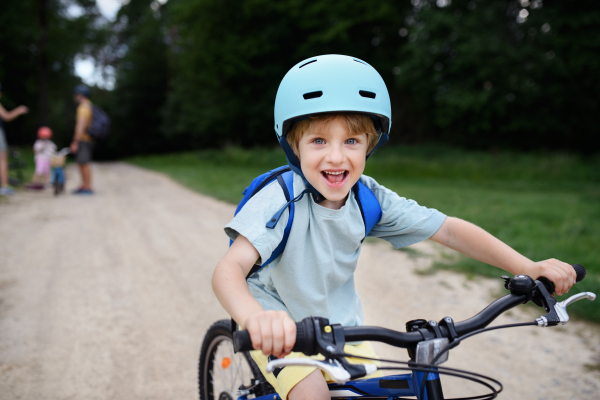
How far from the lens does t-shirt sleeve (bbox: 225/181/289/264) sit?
1436 millimetres

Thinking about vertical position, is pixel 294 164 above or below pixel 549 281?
above

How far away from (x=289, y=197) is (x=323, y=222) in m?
0.17

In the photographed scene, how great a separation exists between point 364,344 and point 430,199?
7466 millimetres

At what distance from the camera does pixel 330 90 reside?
1485 mm

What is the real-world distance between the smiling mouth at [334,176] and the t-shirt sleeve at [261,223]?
0.60 ft

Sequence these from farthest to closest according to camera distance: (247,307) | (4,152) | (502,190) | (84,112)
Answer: (502,190) → (84,112) → (4,152) → (247,307)

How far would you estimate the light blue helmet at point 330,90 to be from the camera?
1.48 meters

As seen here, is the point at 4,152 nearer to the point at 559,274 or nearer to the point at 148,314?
the point at 148,314

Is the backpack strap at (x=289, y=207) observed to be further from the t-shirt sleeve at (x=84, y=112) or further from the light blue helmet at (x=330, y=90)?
the t-shirt sleeve at (x=84, y=112)

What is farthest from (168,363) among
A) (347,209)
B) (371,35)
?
(371,35)

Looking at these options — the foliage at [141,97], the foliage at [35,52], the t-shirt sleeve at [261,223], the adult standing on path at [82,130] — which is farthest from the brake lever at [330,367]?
the foliage at [141,97]

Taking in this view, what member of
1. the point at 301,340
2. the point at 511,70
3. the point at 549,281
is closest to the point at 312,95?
the point at 301,340

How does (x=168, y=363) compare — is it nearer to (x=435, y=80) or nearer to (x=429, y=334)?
(x=429, y=334)

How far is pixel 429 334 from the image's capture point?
1149 mm
